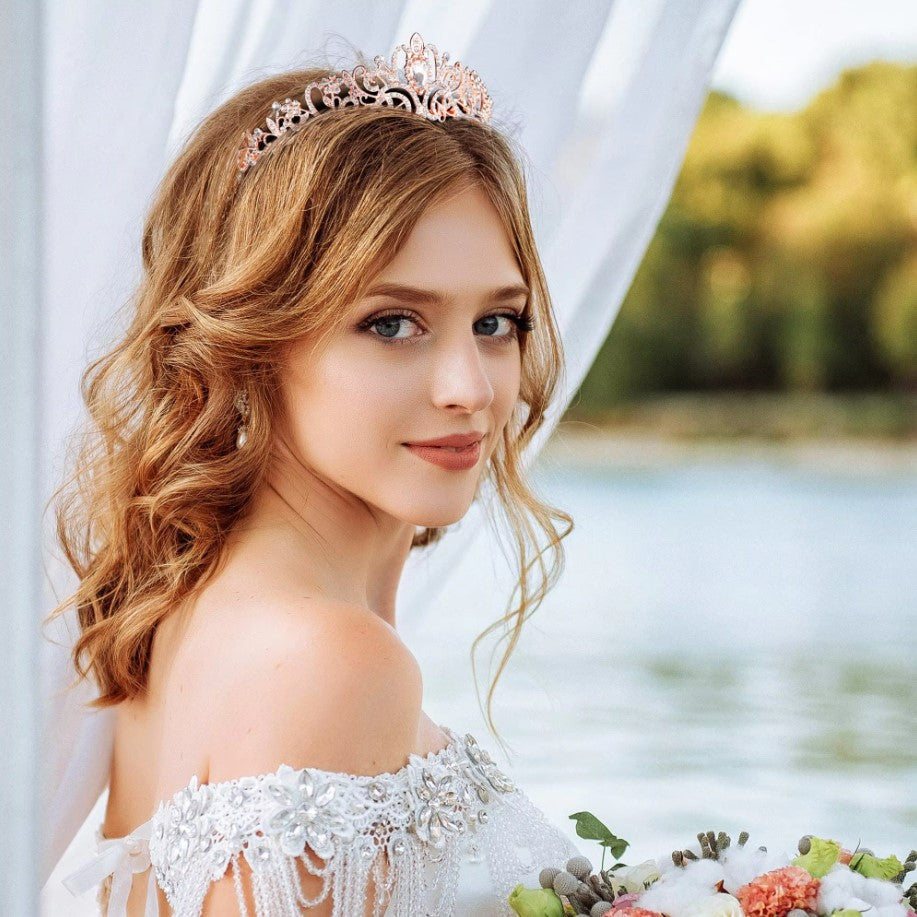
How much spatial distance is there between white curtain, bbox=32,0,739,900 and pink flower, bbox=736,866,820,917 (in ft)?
2.09

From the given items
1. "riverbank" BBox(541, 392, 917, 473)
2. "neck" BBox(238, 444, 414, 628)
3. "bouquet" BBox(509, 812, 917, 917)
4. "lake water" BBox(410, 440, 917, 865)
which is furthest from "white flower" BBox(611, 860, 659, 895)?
"riverbank" BBox(541, 392, 917, 473)

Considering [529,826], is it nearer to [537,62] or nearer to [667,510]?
[537,62]

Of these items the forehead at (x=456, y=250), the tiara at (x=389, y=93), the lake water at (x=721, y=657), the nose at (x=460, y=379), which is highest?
the tiara at (x=389, y=93)

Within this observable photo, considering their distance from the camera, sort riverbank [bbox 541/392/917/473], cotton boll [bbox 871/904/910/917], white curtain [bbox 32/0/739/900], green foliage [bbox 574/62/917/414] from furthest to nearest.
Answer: green foliage [bbox 574/62/917/414]
riverbank [bbox 541/392/917/473]
white curtain [bbox 32/0/739/900]
cotton boll [bbox 871/904/910/917]

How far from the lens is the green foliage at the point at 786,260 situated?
28.9 feet

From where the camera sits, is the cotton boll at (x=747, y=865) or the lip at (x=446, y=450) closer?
the cotton boll at (x=747, y=865)

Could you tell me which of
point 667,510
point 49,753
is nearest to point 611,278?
point 49,753

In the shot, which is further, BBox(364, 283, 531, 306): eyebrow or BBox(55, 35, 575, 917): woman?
BBox(364, 283, 531, 306): eyebrow

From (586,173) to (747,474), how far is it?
7.11m

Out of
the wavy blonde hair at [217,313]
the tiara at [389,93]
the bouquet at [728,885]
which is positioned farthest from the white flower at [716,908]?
the tiara at [389,93]

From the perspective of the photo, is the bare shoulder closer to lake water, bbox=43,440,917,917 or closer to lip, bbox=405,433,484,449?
lip, bbox=405,433,484,449

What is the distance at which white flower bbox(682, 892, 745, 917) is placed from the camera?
0.99m

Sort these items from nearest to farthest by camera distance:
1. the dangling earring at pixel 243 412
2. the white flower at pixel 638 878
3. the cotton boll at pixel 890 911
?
the cotton boll at pixel 890 911 < the white flower at pixel 638 878 < the dangling earring at pixel 243 412

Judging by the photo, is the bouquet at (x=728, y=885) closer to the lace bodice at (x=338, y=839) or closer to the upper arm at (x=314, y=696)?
the lace bodice at (x=338, y=839)
